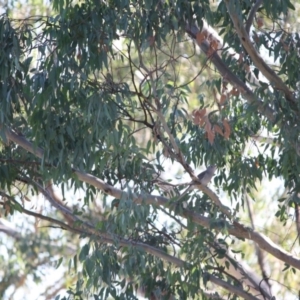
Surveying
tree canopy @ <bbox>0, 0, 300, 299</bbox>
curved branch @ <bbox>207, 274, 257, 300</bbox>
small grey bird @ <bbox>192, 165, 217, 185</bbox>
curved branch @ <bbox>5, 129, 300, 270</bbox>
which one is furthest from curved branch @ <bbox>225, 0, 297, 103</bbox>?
curved branch @ <bbox>207, 274, 257, 300</bbox>

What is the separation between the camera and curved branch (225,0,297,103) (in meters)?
5.52

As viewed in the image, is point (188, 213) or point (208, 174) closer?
point (188, 213)

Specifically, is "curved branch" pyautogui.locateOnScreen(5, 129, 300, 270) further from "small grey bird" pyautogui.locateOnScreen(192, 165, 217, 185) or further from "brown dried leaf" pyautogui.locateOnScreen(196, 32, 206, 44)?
"brown dried leaf" pyautogui.locateOnScreen(196, 32, 206, 44)

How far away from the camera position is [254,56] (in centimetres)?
582

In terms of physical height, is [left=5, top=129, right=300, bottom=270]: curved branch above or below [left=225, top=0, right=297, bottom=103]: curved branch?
below

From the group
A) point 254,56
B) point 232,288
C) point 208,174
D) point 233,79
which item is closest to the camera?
point 254,56

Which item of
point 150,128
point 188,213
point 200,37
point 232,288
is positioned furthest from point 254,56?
point 232,288

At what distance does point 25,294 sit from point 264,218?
3387mm

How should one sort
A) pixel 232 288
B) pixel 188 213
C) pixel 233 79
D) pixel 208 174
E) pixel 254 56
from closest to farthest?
1. pixel 254 56
2. pixel 233 79
3. pixel 188 213
4. pixel 232 288
5. pixel 208 174

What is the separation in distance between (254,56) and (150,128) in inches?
33.8

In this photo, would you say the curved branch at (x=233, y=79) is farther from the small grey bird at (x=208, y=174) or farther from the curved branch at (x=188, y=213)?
the small grey bird at (x=208, y=174)

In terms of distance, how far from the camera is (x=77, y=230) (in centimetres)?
682

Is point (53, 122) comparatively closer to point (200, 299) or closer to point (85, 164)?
point (85, 164)

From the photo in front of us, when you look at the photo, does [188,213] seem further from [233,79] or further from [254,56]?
[254,56]
